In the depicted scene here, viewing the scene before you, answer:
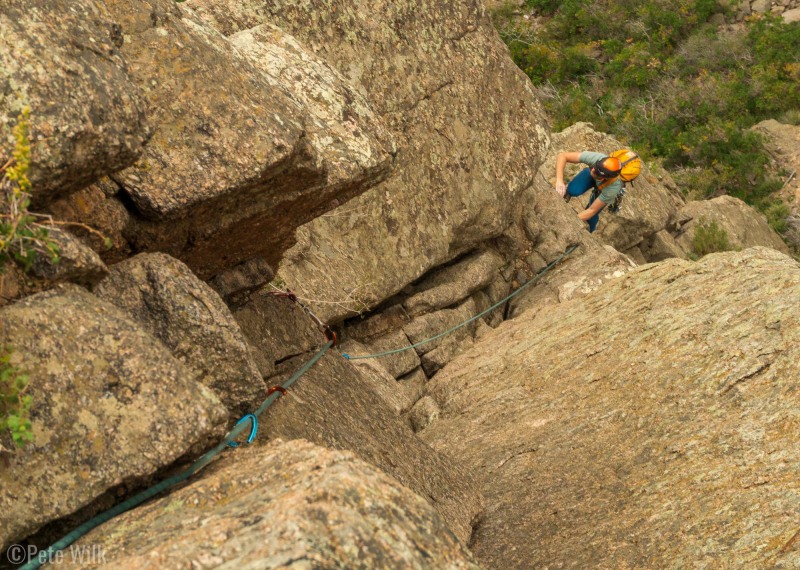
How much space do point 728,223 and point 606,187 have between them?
21.3 feet

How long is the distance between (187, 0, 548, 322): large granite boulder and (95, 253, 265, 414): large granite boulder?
4.40 metres

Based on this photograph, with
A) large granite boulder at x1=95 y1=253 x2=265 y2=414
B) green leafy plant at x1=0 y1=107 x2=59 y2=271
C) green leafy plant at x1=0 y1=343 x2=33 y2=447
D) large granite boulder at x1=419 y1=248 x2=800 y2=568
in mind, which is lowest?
large granite boulder at x1=419 y1=248 x2=800 y2=568

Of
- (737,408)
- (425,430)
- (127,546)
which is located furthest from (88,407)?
(425,430)

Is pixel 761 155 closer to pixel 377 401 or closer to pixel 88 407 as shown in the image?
pixel 377 401

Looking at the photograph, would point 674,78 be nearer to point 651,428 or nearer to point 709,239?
point 709,239

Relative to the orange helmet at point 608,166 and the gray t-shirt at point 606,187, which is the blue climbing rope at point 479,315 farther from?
the orange helmet at point 608,166

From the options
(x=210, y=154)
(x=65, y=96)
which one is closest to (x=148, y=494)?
(x=65, y=96)

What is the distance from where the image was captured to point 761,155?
76.8 ft

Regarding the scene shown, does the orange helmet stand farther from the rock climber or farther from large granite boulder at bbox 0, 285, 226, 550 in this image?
large granite boulder at bbox 0, 285, 226, 550

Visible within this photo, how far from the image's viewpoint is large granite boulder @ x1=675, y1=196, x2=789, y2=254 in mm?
18844

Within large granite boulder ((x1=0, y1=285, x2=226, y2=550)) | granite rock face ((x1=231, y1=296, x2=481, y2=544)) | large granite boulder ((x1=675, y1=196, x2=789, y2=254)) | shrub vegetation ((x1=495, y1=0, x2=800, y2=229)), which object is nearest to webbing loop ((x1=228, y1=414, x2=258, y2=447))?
granite rock face ((x1=231, y1=296, x2=481, y2=544))

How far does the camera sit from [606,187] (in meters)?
13.8

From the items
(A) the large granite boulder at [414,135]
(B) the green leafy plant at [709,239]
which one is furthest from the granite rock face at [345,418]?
(B) the green leafy plant at [709,239]

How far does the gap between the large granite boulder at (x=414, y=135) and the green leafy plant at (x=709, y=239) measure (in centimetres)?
676
